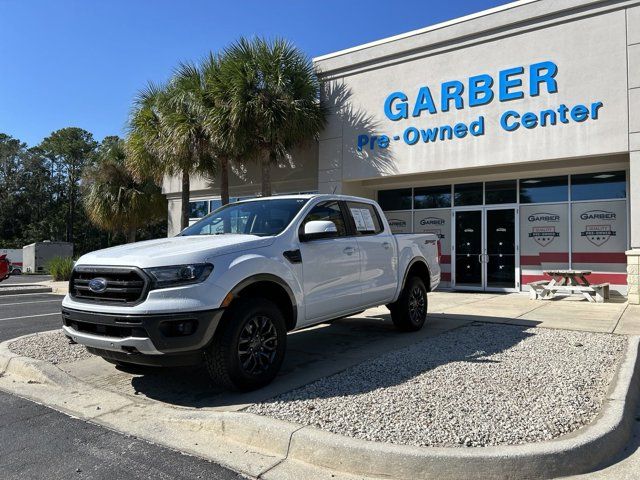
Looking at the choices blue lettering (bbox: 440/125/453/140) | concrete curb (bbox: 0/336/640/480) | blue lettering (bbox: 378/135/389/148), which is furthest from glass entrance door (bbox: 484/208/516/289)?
concrete curb (bbox: 0/336/640/480)

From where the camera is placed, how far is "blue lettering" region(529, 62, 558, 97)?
1206cm

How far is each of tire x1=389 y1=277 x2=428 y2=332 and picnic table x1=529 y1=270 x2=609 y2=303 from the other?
577 cm

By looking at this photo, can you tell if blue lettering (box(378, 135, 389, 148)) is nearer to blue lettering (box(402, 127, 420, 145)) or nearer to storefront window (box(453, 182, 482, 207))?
blue lettering (box(402, 127, 420, 145))

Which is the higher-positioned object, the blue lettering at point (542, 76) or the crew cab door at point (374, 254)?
the blue lettering at point (542, 76)

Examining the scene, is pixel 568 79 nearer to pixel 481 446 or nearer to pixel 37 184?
pixel 481 446

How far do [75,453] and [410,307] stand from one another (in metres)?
4.91

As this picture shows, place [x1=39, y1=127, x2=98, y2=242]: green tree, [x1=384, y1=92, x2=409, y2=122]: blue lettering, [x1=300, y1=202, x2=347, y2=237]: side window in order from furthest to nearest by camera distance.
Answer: [x1=39, y1=127, x2=98, y2=242]: green tree
[x1=384, y1=92, x2=409, y2=122]: blue lettering
[x1=300, y1=202, x2=347, y2=237]: side window

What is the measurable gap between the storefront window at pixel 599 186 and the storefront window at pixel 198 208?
45.5 ft

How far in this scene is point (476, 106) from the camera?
43.0ft

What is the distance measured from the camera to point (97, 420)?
425cm


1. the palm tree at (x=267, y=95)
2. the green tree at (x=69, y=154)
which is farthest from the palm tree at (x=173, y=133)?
the green tree at (x=69, y=154)

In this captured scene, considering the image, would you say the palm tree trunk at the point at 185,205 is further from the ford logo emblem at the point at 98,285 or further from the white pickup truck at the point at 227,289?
the ford logo emblem at the point at 98,285

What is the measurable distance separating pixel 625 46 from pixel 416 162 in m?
5.45

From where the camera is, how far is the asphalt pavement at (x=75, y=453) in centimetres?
329
